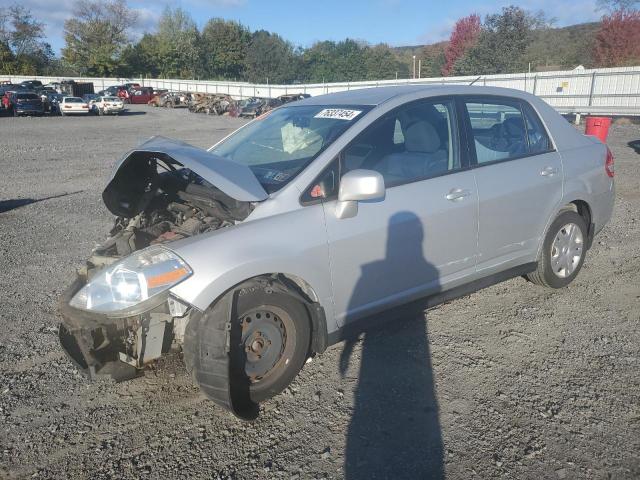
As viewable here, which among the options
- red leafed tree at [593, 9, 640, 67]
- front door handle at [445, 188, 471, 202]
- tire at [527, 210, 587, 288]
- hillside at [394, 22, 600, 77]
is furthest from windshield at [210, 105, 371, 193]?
hillside at [394, 22, 600, 77]

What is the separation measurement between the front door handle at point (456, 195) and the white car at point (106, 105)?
1568 inches

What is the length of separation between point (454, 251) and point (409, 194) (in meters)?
0.64

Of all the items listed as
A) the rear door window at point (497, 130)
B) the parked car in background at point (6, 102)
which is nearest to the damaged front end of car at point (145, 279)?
the rear door window at point (497, 130)

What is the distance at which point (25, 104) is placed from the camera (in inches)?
1357

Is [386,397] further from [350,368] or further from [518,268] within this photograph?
[518,268]

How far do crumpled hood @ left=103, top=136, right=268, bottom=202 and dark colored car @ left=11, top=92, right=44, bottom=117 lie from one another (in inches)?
1471

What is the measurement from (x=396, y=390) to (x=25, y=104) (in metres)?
38.9

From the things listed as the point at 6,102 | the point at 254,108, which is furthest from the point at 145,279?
the point at 6,102

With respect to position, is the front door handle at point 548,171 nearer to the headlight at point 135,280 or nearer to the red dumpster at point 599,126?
the headlight at point 135,280

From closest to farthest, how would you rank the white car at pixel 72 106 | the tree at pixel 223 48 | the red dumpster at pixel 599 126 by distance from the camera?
the red dumpster at pixel 599 126 → the white car at pixel 72 106 → the tree at pixel 223 48

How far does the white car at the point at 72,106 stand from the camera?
36.5m

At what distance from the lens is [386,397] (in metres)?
3.12

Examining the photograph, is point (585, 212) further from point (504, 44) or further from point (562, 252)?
point (504, 44)

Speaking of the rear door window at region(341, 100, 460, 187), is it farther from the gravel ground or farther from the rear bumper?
the rear bumper
